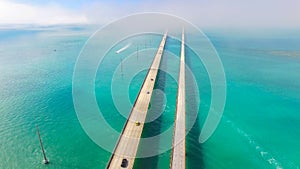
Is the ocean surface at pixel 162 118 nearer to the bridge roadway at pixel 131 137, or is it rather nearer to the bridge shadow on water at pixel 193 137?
the bridge shadow on water at pixel 193 137

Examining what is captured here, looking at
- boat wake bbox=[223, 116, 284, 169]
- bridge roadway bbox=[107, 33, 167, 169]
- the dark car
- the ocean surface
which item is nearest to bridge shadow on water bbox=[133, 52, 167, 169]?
the ocean surface

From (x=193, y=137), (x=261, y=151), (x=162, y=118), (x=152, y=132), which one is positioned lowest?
(x=261, y=151)

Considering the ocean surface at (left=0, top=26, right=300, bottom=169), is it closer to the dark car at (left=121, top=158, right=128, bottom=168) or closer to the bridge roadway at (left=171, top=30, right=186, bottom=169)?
the bridge roadway at (left=171, top=30, right=186, bottom=169)

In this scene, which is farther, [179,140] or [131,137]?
[179,140]

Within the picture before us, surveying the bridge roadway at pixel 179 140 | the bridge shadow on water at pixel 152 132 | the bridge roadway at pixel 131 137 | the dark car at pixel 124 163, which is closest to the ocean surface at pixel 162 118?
the bridge shadow on water at pixel 152 132

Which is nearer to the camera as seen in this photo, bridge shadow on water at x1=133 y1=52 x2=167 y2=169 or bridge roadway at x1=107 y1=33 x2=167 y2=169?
bridge roadway at x1=107 y1=33 x2=167 y2=169

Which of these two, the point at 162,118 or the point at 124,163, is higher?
the point at 162,118

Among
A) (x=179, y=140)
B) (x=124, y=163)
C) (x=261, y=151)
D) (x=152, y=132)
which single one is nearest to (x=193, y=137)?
(x=179, y=140)

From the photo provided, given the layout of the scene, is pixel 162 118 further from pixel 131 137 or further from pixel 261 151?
pixel 261 151

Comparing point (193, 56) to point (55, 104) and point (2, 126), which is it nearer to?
point (55, 104)

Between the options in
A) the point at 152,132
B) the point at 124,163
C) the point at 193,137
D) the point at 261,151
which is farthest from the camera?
the point at 152,132

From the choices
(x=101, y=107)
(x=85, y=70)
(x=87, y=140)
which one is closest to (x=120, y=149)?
(x=87, y=140)
